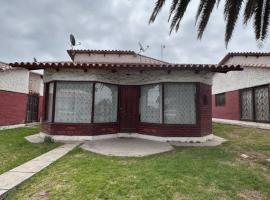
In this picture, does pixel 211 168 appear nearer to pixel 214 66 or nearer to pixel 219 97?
pixel 214 66

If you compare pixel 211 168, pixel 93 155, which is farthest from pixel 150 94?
pixel 211 168

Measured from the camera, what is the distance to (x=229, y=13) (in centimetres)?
607

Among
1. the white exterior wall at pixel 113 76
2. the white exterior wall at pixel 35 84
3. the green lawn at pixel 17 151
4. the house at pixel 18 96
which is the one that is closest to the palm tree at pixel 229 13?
the white exterior wall at pixel 113 76

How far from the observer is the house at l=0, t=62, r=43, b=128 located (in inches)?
553

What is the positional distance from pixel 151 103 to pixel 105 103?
2.18m

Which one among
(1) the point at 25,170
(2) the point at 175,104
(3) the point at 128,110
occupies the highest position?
(2) the point at 175,104

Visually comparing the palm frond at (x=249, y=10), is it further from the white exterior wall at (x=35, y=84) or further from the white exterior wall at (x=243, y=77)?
the white exterior wall at (x=35, y=84)

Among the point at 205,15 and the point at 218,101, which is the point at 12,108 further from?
the point at 218,101

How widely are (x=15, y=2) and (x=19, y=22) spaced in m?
3.44

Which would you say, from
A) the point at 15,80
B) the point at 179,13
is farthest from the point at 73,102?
the point at 15,80

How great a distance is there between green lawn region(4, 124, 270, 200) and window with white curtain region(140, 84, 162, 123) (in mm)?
3295

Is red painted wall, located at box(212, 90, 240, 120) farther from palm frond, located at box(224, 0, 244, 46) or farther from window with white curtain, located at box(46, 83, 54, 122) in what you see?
window with white curtain, located at box(46, 83, 54, 122)

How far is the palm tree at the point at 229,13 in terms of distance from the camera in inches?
228

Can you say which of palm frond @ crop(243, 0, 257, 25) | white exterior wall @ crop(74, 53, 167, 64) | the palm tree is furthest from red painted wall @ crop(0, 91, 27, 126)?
palm frond @ crop(243, 0, 257, 25)
